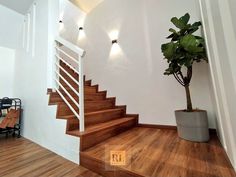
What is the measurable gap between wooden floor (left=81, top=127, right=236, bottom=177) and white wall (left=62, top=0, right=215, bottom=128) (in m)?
0.70

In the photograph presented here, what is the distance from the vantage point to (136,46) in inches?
112

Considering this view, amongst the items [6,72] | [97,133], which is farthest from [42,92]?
[6,72]

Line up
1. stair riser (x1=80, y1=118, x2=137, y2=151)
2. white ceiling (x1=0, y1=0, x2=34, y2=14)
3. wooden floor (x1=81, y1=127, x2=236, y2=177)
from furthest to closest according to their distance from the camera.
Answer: white ceiling (x1=0, y1=0, x2=34, y2=14) → stair riser (x1=80, y1=118, x2=137, y2=151) → wooden floor (x1=81, y1=127, x2=236, y2=177)

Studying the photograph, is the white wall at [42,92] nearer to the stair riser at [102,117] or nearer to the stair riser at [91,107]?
the stair riser at [91,107]

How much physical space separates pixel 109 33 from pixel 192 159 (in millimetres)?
3044

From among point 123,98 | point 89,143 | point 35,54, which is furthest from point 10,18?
point 89,143

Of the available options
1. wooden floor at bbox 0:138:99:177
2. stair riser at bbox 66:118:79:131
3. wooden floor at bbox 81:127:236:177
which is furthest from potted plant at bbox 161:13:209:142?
stair riser at bbox 66:118:79:131

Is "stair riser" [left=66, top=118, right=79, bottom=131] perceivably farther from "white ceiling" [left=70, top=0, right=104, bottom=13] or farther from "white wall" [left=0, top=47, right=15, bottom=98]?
"white ceiling" [left=70, top=0, right=104, bottom=13]

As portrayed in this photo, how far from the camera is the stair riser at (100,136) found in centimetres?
149

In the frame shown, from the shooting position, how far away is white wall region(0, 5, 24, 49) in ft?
9.88

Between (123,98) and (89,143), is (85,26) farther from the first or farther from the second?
(89,143)

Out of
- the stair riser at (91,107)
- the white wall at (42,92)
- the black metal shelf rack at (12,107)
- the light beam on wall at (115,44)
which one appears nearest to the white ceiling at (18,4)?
the white wall at (42,92)

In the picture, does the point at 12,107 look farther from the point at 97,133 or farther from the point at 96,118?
the point at 97,133

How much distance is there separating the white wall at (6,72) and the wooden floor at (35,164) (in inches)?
73.5
